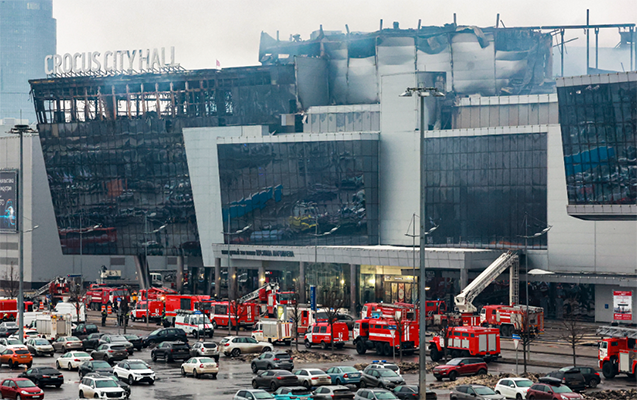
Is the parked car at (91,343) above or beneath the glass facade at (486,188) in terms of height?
beneath

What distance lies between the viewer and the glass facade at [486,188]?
370 feet

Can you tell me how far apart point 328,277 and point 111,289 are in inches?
1131

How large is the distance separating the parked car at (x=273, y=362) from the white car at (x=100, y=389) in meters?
13.3

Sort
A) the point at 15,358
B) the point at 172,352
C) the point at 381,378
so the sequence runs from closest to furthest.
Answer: the point at 381,378
the point at 15,358
the point at 172,352

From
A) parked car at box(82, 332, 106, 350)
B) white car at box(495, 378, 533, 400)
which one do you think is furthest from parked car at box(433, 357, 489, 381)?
parked car at box(82, 332, 106, 350)

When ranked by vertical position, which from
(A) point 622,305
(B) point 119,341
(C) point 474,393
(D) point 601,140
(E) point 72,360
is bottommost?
(E) point 72,360

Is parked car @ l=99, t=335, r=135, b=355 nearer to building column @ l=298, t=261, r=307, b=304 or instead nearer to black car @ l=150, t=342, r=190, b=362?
black car @ l=150, t=342, r=190, b=362

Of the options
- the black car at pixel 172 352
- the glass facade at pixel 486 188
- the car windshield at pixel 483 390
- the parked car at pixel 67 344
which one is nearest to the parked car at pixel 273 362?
the black car at pixel 172 352

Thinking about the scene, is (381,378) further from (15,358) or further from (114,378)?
(15,358)

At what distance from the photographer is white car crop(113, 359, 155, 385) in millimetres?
60812

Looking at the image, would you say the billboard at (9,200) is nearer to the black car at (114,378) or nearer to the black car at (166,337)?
the black car at (166,337)

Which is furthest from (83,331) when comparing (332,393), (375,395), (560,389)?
(560,389)

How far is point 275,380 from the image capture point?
5841 cm

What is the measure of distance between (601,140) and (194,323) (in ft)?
135
